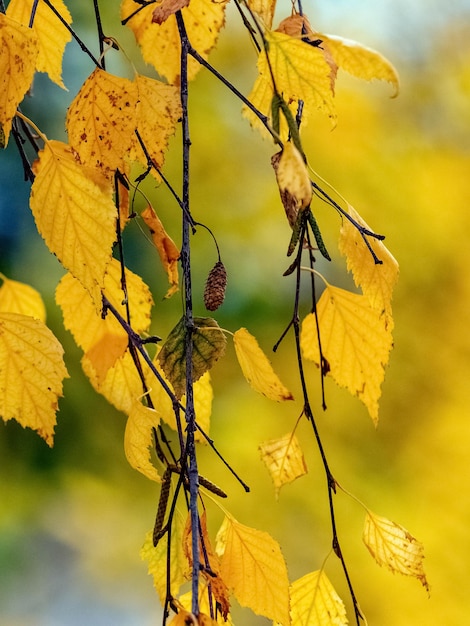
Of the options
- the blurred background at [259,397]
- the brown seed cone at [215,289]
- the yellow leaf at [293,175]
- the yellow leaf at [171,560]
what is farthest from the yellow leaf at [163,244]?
the blurred background at [259,397]

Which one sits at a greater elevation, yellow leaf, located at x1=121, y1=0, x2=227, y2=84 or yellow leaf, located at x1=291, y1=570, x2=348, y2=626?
yellow leaf, located at x1=121, y1=0, x2=227, y2=84

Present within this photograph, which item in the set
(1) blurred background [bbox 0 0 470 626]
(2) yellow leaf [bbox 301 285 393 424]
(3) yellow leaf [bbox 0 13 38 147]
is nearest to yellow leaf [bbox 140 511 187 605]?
(2) yellow leaf [bbox 301 285 393 424]

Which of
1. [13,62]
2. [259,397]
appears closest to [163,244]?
[13,62]

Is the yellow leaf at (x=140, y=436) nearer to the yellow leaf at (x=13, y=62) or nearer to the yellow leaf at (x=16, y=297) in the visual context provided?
the yellow leaf at (x=13, y=62)

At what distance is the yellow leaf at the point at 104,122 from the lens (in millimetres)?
451

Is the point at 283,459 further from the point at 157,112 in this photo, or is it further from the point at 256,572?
the point at 157,112

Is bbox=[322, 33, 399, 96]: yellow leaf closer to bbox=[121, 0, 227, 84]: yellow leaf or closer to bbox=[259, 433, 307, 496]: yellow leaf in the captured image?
bbox=[121, 0, 227, 84]: yellow leaf

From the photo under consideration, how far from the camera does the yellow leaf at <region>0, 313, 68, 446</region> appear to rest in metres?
0.48

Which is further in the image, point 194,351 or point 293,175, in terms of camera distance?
point 194,351

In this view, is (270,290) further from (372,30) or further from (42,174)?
(42,174)

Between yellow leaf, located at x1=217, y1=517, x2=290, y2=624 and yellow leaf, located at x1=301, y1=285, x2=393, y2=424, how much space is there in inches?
4.3

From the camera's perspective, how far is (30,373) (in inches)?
19.1

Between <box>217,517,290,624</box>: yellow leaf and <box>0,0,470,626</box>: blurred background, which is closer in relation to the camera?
<box>217,517,290,624</box>: yellow leaf

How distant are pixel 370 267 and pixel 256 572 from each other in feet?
0.63
